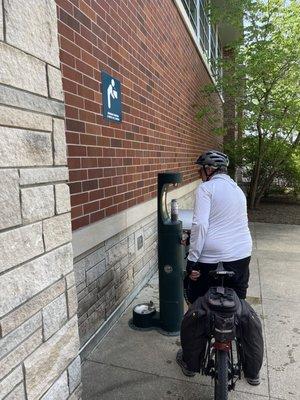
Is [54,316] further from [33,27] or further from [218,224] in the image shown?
[218,224]

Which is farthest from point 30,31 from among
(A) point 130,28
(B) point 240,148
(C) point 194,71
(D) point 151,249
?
(B) point 240,148

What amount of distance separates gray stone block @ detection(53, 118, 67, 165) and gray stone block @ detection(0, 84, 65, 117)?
0.13 ft

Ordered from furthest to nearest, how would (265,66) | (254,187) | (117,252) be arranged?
(254,187) < (265,66) < (117,252)

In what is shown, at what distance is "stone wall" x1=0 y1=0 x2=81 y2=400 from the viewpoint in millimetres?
1321

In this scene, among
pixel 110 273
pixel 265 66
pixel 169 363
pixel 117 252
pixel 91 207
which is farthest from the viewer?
pixel 265 66

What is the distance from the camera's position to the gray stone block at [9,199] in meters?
1.30

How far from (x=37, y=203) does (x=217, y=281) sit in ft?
5.50

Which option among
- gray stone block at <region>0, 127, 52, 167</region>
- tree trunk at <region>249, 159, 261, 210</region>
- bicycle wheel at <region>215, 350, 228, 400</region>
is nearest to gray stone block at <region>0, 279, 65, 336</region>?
gray stone block at <region>0, 127, 52, 167</region>

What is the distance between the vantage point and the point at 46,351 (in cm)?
157

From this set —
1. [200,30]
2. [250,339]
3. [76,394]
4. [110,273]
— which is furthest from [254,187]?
[76,394]

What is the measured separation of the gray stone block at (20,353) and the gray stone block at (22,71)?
986mm

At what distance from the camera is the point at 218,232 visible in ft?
8.77

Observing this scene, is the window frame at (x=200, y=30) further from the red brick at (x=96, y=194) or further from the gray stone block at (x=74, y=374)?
the gray stone block at (x=74, y=374)

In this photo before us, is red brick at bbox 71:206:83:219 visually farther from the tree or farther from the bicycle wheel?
the tree
